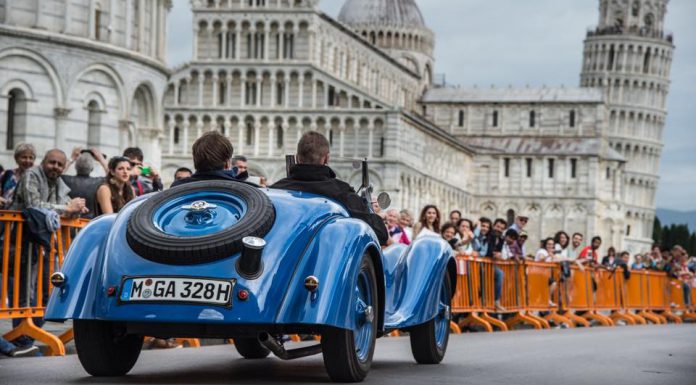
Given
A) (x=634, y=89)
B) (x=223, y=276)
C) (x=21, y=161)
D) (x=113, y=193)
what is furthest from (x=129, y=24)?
(x=634, y=89)

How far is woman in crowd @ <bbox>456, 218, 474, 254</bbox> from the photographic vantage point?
20.0 m

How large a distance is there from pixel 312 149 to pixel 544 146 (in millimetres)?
115090

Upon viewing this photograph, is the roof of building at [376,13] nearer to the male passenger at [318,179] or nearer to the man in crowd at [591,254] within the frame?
the man in crowd at [591,254]

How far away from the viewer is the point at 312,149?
9.38 meters

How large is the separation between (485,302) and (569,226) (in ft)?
337

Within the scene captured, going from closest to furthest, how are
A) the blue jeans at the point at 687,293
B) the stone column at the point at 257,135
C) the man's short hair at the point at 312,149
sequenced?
the man's short hair at the point at 312,149, the blue jeans at the point at 687,293, the stone column at the point at 257,135

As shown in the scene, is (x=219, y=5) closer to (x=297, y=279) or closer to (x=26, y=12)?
(x=26, y=12)

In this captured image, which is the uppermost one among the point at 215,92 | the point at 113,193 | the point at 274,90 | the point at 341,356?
the point at 274,90

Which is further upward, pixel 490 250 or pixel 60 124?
pixel 60 124

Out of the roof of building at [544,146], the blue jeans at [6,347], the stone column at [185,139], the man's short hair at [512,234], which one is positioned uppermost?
the roof of building at [544,146]

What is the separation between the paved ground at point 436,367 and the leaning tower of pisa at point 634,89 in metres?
130

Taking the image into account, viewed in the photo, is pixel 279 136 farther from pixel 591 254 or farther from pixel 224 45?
pixel 591 254

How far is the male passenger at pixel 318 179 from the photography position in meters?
9.23

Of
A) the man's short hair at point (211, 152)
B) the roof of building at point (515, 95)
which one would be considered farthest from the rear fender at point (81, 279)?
the roof of building at point (515, 95)
